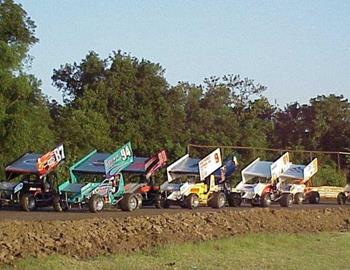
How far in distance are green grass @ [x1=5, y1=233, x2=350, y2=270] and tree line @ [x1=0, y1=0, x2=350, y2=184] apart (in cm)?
2272

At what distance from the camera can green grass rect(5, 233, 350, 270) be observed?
41.5 feet

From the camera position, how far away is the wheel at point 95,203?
26.4 meters

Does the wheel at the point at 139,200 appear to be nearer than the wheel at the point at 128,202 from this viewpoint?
No

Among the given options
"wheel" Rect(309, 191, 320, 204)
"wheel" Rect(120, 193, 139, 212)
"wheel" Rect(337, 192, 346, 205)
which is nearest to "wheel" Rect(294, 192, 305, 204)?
"wheel" Rect(309, 191, 320, 204)

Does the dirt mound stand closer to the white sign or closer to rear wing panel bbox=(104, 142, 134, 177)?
rear wing panel bbox=(104, 142, 134, 177)

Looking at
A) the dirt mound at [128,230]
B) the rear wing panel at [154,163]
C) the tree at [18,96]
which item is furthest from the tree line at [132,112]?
the dirt mound at [128,230]

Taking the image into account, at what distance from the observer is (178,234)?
52.5ft

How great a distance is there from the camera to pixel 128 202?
27.3 meters

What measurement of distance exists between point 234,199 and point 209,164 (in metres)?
2.22

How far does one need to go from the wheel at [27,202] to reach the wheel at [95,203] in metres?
2.33

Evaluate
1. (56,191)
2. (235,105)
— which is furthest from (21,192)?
(235,105)

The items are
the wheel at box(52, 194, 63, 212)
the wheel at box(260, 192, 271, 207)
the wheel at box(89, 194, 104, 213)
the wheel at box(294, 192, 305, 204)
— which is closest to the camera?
the wheel at box(89, 194, 104, 213)

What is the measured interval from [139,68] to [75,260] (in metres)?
41.0

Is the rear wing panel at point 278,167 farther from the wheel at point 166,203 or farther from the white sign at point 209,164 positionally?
the wheel at point 166,203
